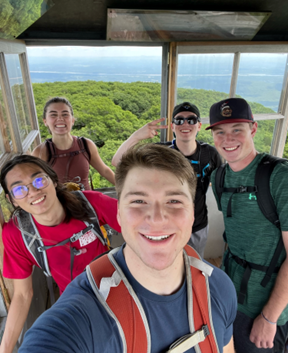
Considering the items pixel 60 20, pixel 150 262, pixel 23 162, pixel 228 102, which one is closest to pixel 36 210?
pixel 23 162

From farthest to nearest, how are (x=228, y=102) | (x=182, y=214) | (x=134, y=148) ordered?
(x=228, y=102), (x=134, y=148), (x=182, y=214)

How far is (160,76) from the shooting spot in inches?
120

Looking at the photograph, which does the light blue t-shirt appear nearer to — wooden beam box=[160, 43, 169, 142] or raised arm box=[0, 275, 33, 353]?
raised arm box=[0, 275, 33, 353]

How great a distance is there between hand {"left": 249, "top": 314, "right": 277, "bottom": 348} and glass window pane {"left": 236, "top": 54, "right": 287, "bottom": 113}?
2.90m

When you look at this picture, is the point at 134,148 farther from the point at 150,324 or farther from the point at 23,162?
the point at 23,162

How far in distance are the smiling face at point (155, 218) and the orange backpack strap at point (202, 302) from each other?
9cm

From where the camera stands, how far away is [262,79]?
3.54 m

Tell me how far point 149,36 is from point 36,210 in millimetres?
2235

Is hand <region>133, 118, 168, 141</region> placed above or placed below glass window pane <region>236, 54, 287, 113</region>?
below

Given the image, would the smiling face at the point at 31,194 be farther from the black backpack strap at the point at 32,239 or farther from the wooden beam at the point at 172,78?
the wooden beam at the point at 172,78

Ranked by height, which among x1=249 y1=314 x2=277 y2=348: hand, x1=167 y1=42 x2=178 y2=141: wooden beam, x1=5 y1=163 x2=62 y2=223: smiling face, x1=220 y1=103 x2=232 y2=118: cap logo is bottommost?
x1=249 y1=314 x2=277 y2=348: hand

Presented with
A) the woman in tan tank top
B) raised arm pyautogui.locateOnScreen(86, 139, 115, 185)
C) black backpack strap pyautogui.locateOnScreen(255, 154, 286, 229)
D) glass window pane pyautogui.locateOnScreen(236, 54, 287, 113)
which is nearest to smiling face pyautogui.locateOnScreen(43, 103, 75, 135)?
the woman in tan tank top

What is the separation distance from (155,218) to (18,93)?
241 centimetres

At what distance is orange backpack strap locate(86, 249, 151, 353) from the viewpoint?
2.57 ft
